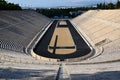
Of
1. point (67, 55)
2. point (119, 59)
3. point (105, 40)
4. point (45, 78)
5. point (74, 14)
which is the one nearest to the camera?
point (45, 78)

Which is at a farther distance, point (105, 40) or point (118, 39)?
point (105, 40)

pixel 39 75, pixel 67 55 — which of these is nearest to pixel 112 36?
pixel 67 55

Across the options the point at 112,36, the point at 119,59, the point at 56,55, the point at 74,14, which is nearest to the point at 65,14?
the point at 74,14

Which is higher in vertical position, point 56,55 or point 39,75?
point 39,75

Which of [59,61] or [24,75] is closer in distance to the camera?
[24,75]

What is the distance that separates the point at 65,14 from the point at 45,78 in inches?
4752

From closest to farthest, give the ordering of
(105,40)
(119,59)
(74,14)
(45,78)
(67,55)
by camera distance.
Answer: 1. (45,78)
2. (119,59)
3. (67,55)
4. (105,40)
5. (74,14)

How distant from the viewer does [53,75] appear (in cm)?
1374

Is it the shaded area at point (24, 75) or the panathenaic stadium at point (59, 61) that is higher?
the shaded area at point (24, 75)

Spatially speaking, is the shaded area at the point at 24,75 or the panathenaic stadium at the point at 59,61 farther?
the panathenaic stadium at the point at 59,61

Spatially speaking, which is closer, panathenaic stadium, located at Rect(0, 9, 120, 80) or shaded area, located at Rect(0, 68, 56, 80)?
shaded area, located at Rect(0, 68, 56, 80)

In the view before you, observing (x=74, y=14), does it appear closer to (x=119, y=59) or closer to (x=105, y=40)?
(x=105, y=40)

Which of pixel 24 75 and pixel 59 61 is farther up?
pixel 24 75

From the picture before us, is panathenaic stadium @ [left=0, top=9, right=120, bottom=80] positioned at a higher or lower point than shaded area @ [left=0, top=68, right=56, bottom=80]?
lower
